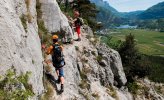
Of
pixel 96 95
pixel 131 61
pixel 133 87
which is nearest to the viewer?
pixel 96 95

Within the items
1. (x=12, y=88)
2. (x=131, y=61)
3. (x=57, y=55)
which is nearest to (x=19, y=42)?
(x=12, y=88)

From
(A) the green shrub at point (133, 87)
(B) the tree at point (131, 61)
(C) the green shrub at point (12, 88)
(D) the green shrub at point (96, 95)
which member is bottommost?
(A) the green shrub at point (133, 87)

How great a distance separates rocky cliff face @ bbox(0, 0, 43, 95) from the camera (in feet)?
46.0

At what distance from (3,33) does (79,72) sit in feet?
42.0

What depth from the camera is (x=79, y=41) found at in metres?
30.9

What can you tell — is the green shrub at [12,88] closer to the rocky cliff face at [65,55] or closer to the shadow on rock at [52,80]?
the rocky cliff face at [65,55]

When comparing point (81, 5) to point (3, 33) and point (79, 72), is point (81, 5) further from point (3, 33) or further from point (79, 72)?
point (3, 33)

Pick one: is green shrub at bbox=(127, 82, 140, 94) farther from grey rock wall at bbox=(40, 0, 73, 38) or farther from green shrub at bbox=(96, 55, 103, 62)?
grey rock wall at bbox=(40, 0, 73, 38)

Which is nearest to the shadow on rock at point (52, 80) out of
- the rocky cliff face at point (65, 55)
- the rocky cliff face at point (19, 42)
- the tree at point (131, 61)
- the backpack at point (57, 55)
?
the rocky cliff face at point (65, 55)

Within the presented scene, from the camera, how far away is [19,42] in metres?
15.3

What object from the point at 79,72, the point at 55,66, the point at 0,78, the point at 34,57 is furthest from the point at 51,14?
the point at 0,78

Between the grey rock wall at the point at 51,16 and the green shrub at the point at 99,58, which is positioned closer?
the grey rock wall at the point at 51,16

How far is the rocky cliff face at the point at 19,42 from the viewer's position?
14008 mm

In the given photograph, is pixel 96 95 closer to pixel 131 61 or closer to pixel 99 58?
pixel 99 58
